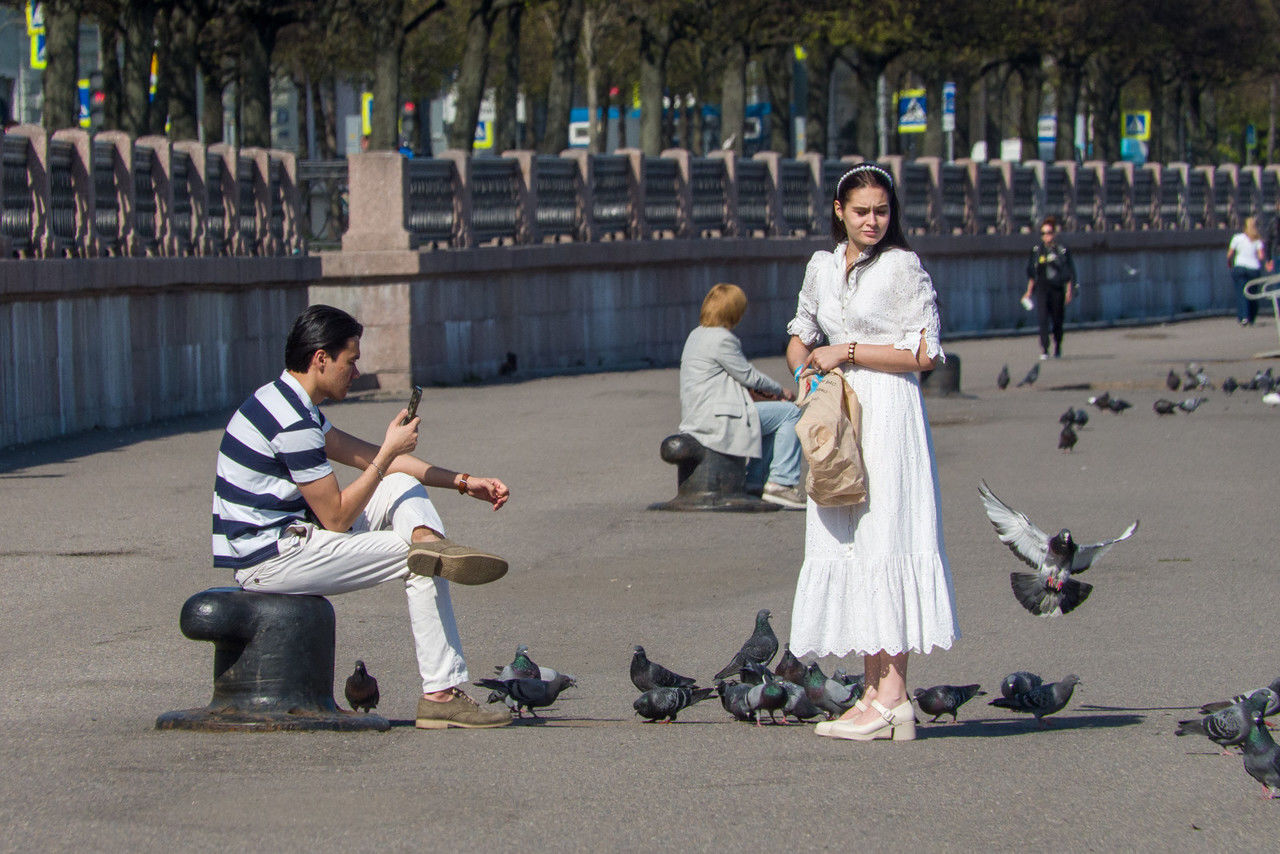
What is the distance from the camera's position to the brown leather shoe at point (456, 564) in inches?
234

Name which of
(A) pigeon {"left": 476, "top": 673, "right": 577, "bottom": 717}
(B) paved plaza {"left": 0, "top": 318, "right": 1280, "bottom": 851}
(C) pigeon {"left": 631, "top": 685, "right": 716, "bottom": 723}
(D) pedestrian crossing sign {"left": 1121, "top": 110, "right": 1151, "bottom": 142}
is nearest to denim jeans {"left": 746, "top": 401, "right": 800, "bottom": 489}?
(B) paved plaza {"left": 0, "top": 318, "right": 1280, "bottom": 851}

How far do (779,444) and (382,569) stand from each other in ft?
21.5

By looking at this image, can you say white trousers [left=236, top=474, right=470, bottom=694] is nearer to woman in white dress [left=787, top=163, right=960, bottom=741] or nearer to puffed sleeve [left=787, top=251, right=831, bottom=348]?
woman in white dress [left=787, top=163, right=960, bottom=741]

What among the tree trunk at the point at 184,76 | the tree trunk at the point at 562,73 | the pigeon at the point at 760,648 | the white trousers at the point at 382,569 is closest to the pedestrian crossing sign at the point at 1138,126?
the tree trunk at the point at 562,73

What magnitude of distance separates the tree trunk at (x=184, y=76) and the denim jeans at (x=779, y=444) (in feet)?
70.2

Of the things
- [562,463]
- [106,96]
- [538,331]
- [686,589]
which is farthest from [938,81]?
[686,589]

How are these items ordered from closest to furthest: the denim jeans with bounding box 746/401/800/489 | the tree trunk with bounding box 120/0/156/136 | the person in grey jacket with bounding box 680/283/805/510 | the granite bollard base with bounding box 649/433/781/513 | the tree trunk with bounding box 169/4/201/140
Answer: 1. the person in grey jacket with bounding box 680/283/805/510
2. the granite bollard base with bounding box 649/433/781/513
3. the denim jeans with bounding box 746/401/800/489
4. the tree trunk with bounding box 120/0/156/136
5. the tree trunk with bounding box 169/4/201/140

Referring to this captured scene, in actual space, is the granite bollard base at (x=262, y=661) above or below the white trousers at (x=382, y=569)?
below

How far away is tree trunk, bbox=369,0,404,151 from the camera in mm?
34088

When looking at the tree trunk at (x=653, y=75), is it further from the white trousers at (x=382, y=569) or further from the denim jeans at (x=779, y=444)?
the white trousers at (x=382, y=569)

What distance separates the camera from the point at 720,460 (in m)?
12.3

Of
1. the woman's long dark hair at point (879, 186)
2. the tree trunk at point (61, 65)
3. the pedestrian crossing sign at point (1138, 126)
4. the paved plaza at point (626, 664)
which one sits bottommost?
the paved plaza at point (626, 664)

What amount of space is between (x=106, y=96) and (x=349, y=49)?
18.6 m

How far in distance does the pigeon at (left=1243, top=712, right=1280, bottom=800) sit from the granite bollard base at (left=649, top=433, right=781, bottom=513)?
6.97 meters
